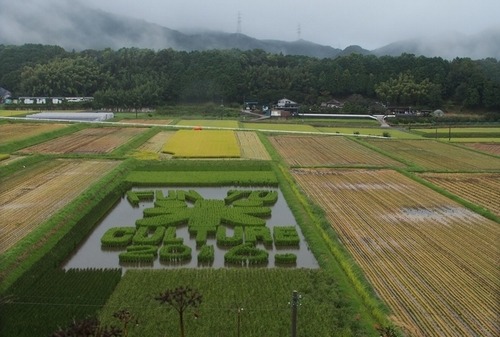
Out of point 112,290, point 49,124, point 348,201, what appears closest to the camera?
point 112,290

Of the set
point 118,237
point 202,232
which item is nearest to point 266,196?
point 202,232

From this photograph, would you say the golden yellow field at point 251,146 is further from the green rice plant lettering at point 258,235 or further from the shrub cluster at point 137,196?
the green rice plant lettering at point 258,235

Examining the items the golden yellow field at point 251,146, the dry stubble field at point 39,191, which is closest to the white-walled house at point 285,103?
the golden yellow field at point 251,146

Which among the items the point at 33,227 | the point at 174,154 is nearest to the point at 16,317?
the point at 33,227

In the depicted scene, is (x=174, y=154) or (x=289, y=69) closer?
(x=174, y=154)

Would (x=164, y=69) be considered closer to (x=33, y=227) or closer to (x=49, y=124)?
(x=49, y=124)

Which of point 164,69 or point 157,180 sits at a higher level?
point 164,69

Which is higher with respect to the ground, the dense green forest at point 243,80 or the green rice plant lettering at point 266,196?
the dense green forest at point 243,80

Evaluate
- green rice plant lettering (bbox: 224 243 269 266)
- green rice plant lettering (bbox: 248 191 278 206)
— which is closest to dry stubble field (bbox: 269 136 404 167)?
green rice plant lettering (bbox: 248 191 278 206)
